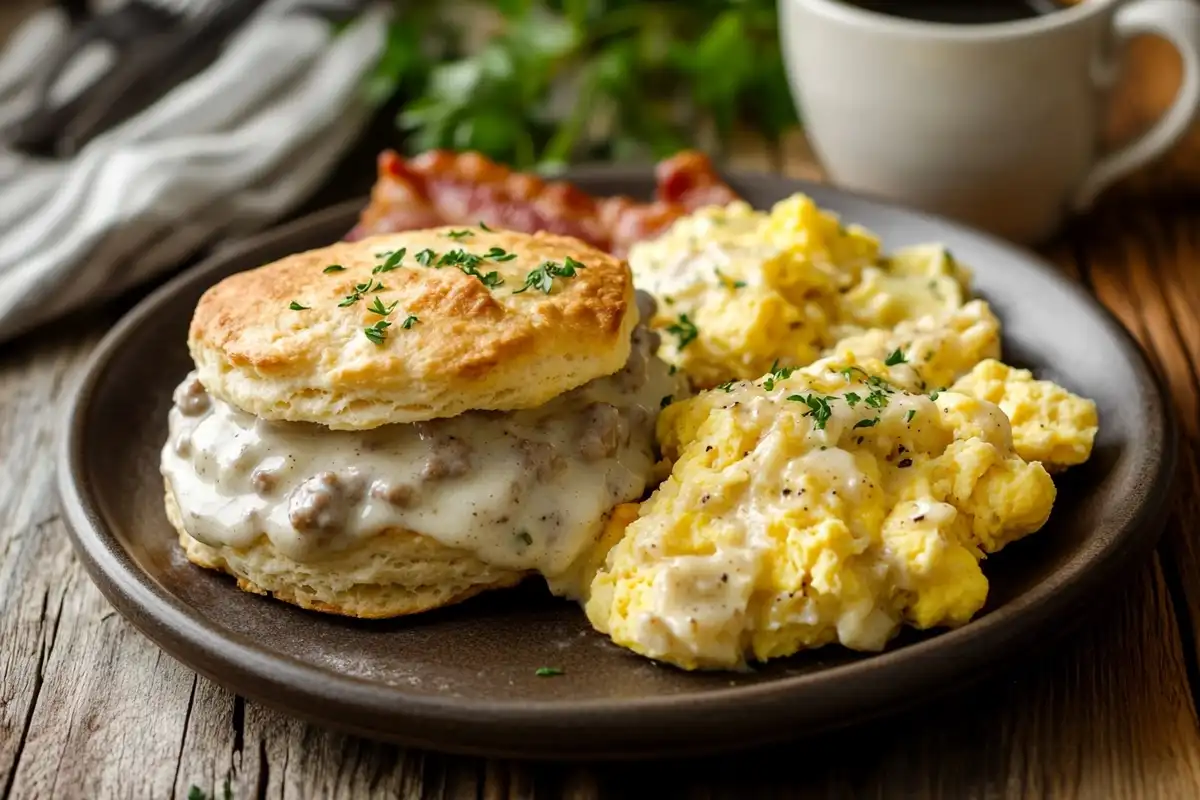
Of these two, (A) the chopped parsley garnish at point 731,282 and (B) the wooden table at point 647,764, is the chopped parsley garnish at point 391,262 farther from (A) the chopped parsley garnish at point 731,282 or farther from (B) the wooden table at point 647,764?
(B) the wooden table at point 647,764

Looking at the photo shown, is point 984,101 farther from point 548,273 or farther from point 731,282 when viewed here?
point 548,273

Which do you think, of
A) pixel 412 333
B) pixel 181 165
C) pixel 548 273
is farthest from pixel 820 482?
→ pixel 181 165

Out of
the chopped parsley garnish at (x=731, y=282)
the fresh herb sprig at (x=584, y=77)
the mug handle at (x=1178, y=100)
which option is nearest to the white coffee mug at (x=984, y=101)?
the mug handle at (x=1178, y=100)

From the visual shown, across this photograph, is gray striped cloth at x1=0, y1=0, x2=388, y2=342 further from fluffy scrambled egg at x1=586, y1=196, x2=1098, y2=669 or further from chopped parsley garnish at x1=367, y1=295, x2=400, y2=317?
fluffy scrambled egg at x1=586, y1=196, x2=1098, y2=669

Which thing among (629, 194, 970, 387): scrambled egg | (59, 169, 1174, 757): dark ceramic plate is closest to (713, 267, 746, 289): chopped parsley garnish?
(629, 194, 970, 387): scrambled egg

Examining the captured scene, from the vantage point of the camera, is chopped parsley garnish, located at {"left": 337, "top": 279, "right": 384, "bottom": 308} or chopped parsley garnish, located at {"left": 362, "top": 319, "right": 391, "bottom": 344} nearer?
chopped parsley garnish, located at {"left": 362, "top": 319, "right": 391, "bottom": 344}

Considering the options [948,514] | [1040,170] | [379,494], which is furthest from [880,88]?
[379,494]
